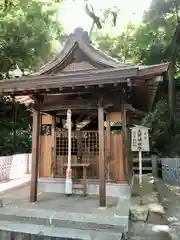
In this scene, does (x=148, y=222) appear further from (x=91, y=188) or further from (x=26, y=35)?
(x=26, y=35)

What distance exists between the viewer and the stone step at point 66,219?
4.51 meters

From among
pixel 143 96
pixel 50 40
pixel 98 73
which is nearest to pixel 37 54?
A: pixel 50 40

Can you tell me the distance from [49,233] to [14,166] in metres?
7.61

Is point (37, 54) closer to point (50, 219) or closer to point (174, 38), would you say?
point (174, 38)

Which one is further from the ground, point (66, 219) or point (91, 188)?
point (91, 188)

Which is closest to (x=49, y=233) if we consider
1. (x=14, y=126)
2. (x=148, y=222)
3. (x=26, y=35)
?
(x=148, y=222)

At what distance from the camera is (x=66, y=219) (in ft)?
15.7

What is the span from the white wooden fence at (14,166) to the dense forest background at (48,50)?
190 centimetres

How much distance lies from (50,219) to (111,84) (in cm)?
342

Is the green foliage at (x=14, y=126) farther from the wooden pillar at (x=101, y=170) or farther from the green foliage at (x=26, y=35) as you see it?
the wooden pillar at (x=101, y=170)

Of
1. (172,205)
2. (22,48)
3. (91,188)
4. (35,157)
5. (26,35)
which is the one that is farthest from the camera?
(26,35)

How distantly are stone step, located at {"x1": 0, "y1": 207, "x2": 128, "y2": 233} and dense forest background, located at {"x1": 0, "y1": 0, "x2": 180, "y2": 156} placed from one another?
28.9ft

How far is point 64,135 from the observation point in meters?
7.65

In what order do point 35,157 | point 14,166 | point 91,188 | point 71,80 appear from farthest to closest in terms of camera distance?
1. point 14,166
2. point 91,188
3. point 35,157
4. point 71,80
